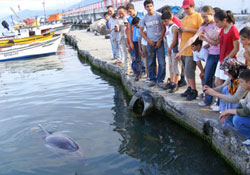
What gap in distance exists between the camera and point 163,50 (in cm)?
603

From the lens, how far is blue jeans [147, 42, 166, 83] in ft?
19.9

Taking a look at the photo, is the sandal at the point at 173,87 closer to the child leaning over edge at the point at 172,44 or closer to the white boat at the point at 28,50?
the child leaning over edge at the point at 172,44

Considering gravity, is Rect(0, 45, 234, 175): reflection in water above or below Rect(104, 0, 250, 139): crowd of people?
below

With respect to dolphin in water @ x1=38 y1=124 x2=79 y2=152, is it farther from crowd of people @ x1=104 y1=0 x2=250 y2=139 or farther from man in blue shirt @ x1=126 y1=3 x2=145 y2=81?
man in blue shirt @ x1=126 y1=3 x2=145 y2=81

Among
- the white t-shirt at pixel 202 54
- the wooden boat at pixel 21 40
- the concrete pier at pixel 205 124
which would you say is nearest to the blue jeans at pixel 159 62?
the concrete pier at pixel 205 124

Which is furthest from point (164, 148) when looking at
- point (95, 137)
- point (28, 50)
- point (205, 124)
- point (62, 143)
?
point (28, 50)

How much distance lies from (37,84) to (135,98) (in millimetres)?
5667

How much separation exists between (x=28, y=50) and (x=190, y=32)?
1544 cm

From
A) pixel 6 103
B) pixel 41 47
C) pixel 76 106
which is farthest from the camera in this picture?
pixel 41 47

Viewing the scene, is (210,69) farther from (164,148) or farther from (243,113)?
(164,148)

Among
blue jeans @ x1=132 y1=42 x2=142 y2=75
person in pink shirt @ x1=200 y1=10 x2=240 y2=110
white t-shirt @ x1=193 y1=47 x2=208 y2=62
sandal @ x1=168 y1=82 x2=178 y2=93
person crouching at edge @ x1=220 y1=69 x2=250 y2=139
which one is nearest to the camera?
person crouching at edge @ x1=220 y1=69 x2=250 y2=139

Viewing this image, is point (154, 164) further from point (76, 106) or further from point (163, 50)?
point (76, 106)

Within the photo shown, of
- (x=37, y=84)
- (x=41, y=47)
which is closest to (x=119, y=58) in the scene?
(x=37, y=84)

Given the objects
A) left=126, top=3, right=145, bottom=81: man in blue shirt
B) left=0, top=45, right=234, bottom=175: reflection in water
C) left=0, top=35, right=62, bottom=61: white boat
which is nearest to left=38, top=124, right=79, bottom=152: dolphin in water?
left=0, top=45, right=234, bottom=175: reflection in water
